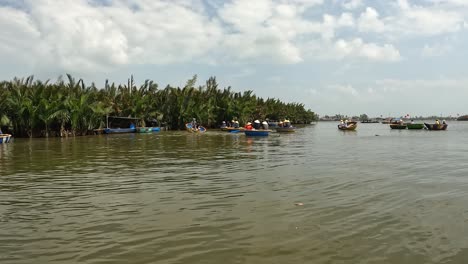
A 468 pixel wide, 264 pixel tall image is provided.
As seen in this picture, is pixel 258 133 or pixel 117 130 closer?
pixel 258 133

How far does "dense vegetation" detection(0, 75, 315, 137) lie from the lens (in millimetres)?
36688

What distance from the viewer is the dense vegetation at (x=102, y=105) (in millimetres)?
36688

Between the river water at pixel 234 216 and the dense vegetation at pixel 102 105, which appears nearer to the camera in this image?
the river water at pixel 234 216

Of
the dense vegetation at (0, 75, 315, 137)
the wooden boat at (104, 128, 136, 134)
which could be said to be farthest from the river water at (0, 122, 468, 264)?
the wooden boat at (104, 128, 136, 134)

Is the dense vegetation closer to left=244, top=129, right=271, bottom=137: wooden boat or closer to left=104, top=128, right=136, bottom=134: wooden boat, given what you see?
left=104, top=128, right=136, bottom=134: wooden boat

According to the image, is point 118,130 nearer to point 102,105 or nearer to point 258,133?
point 102,105

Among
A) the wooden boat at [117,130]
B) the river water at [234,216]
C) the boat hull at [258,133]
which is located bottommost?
the river water at [234,216]

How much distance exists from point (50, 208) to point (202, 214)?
3.44 meters

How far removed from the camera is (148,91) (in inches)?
2250

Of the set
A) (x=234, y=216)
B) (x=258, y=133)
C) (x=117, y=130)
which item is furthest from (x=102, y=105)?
(x=234, y=216)

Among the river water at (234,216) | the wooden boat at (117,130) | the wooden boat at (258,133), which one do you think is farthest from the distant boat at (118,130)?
the river water at (234,216)

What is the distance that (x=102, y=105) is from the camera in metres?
45.0

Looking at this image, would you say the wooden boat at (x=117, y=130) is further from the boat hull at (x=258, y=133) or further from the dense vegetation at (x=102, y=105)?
the boat hull at (x=258, y=133)

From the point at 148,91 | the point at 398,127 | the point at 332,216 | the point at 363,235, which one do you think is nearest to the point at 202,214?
the point at 332,216
